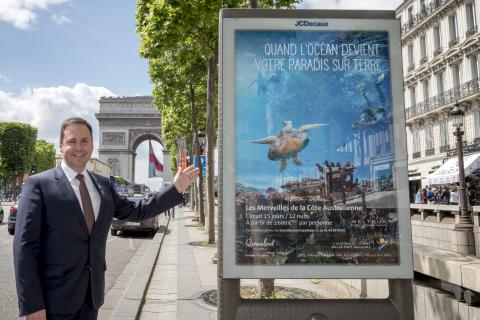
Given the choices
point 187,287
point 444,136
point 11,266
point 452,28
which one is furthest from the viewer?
point 444,136

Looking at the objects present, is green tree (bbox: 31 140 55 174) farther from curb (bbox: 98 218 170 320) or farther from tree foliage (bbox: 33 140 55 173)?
curb (bbox: 98 218 170 320)

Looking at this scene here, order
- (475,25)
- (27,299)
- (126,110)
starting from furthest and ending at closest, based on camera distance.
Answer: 1. (126,110)
2. (475,25)
3. (27,299)

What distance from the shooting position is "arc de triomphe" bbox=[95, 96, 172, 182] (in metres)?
83.5

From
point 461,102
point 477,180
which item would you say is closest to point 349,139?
point 477,180

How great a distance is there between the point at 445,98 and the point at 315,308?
30.1 meters

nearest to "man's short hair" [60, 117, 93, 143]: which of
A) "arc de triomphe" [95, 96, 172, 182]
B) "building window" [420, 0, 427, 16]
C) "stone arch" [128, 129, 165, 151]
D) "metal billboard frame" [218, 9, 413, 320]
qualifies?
"metal billboard frame" [218, 9, 413, 320]

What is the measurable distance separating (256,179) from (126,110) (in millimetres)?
85419

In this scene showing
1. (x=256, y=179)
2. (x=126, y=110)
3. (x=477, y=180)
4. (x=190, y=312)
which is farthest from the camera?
(x=126, y=110)

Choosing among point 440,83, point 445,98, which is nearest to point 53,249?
point 445,98

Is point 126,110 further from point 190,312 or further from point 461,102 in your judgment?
point 190,312

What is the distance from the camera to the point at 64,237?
100 inches

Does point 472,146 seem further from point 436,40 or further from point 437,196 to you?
→ point 436,40

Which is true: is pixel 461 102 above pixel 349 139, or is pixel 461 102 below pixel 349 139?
above

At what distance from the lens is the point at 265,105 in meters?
3.01
